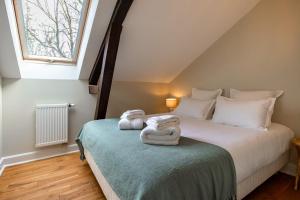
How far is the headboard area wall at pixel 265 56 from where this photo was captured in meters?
2.27

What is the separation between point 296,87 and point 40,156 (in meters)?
3.57

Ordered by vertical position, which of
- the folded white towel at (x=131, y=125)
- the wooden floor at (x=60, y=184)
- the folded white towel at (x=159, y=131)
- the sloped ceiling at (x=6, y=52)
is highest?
the sloped ceiling at (x=6, y=52)

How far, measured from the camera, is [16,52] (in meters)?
2.17

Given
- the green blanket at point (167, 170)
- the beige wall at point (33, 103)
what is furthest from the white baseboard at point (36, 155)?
the green blanket at point (167, 170)

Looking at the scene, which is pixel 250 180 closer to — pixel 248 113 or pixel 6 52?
pixel 248 113

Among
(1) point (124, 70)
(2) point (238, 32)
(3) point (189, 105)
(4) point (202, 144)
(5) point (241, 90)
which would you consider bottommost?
(4) point (202, 144)

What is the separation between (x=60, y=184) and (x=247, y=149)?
1935 mm

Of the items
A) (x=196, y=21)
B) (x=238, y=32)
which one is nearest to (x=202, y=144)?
(x=196, y=21)

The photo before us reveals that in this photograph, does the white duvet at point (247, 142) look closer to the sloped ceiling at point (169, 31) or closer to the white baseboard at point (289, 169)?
the white baseboard at point (289, 169)

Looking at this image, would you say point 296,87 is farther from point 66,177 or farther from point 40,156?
point 40,156

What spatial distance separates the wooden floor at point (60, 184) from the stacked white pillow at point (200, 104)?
1150 millimetres

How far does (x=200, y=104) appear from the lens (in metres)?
2.84

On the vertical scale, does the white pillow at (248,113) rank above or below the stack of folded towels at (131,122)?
above

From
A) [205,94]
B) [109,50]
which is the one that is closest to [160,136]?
[109,50]
